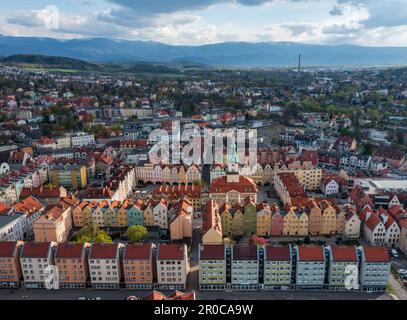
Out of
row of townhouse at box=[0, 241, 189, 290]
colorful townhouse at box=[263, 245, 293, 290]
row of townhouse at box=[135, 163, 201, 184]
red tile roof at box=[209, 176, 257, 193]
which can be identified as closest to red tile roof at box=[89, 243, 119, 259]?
row of townhouse at box=[0, 241, 189, 290]

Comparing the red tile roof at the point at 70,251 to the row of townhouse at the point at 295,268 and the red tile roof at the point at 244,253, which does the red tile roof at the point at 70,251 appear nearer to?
the row of townhouse at the point at 295,268

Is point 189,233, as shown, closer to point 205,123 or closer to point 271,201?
point 271,201

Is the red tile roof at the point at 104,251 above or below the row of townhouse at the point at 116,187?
below

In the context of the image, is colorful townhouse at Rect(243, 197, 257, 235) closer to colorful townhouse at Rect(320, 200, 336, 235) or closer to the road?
colorful townhouse at Rect(320, 200, 336, 235)

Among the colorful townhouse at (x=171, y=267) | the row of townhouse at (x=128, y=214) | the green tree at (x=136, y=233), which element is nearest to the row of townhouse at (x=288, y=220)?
the row of townhouse at (x=128, y=214)

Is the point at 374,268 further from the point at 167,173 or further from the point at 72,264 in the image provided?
the point at 167,173

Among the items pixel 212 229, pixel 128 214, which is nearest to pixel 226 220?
pixel 212 229
